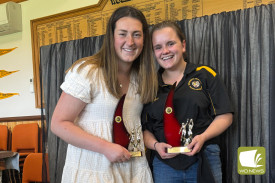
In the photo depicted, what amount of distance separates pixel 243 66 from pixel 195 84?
1.90 feet

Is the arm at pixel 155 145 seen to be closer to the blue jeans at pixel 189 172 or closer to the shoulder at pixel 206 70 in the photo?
the blue jeans at pixel 189 172

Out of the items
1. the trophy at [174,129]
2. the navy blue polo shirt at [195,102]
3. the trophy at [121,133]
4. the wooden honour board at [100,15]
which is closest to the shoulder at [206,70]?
the navy blue polo shirt at [195,102]

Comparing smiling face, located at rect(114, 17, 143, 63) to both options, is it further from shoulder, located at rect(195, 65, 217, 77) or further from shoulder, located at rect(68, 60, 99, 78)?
shoulder, located at rect(195, 65, 217, 77)

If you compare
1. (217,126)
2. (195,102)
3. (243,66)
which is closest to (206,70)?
(195,102)

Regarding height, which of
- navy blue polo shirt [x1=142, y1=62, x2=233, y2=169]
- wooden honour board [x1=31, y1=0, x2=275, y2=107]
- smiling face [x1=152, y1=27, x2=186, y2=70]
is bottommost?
navy blue polo shirt [x1=142, y1=62, x2=233, y2=169]

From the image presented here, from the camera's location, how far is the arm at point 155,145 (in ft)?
4.60

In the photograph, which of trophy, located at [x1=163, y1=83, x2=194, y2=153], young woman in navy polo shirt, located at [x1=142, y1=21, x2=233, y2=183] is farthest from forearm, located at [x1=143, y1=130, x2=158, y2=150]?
trophy, located at [x1=163, y1=83, x2=194, y2=153]

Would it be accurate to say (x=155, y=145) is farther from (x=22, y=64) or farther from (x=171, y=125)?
(x=22, y=64)

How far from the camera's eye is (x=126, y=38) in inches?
53.6

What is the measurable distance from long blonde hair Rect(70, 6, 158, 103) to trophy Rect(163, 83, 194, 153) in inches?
5.1

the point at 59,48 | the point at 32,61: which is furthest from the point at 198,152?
the point at 32,61

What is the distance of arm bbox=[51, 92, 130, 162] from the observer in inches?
47.8

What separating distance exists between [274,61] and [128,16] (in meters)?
1.06

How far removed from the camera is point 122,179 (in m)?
1.31
